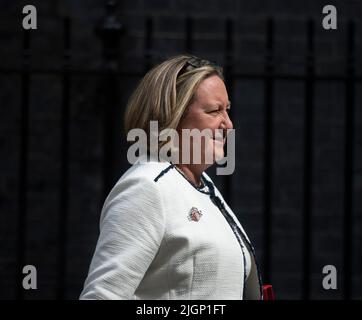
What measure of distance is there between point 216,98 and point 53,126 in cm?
371

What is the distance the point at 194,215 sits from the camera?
8.79 ft

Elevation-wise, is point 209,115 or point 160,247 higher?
point 209,115

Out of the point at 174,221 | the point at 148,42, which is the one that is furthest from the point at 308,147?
the point at 174,221

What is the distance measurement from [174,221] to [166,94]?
0.36 meters

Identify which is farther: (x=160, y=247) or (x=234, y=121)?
(x=234, y=121)

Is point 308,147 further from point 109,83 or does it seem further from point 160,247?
point 160,247

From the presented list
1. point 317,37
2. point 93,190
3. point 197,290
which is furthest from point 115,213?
point 317,37

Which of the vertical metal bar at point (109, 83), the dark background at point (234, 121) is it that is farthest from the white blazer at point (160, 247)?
the dark background at point (234, 121)

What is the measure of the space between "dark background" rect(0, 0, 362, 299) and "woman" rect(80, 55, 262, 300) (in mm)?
3509

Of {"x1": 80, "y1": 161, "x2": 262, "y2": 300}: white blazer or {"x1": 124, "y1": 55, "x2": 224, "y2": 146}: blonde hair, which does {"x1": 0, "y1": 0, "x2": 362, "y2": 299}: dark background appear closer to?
{"x1": 124, "y1": 55, "x2": 224, "y2": 146}: blonde hair

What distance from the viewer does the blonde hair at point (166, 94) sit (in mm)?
2750

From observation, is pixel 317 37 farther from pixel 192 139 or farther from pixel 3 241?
pixel 192 139

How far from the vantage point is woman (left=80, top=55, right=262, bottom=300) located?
8.40 ft

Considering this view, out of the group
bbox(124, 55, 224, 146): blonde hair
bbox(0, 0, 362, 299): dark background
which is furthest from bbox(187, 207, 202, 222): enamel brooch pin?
bbox(0, 0, 362, 299): dark background
